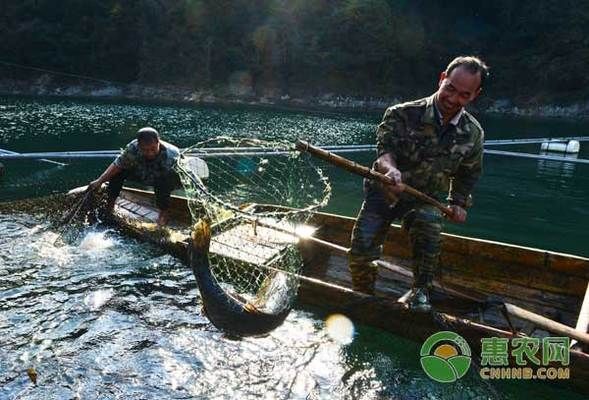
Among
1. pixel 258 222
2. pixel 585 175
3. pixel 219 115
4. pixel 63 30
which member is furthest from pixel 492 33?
pixel 258 222

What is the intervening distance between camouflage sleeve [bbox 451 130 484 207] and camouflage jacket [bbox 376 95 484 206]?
0.01 metres

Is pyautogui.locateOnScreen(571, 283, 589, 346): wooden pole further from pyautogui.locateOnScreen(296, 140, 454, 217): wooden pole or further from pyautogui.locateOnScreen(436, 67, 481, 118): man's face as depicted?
pyautogui.locateOnScreen(436, 67, 481, 118): man's face

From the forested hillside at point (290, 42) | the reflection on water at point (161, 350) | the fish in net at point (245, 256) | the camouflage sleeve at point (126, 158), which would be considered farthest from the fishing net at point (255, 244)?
the forested hillside at point (290, 42)

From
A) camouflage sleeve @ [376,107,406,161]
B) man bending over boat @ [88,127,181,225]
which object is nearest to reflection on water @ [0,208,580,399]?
man bending over boat @ [88,127,181,225]

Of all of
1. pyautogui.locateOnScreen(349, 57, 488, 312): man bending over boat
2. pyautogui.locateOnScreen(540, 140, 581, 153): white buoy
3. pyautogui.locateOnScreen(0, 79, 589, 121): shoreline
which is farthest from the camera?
pyautogui.locateOnScreen(0, 79, 589, 121): shoreline

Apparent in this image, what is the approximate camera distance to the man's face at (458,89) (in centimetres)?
457

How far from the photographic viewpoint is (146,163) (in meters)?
9.19

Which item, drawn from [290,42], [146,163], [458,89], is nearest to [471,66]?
[458,89]

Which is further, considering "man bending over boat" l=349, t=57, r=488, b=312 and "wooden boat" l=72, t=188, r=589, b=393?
"wooden boat" l=72, t=188, r=589, b=393

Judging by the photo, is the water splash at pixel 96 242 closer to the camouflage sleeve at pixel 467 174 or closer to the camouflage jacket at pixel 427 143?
the camouflage jacket at pixel 427 143

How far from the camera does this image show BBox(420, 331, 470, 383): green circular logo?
5.39 metres

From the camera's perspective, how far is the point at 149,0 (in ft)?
196

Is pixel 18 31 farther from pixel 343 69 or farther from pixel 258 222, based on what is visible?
pixel 258 222

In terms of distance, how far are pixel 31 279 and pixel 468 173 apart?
629 centimetres
